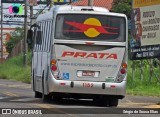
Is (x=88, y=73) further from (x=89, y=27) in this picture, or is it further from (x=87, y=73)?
(x=89, y=27)

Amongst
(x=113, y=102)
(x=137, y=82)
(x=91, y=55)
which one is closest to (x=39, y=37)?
(x=91, y=55)

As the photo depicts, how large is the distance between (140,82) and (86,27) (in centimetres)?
1092

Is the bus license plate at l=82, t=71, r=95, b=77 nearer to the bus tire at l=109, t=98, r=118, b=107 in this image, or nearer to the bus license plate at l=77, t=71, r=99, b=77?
the bus license plate at l=77, t=71, r=99, b=77

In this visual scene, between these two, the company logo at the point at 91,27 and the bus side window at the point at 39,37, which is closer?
the company logo at the point at 91,27

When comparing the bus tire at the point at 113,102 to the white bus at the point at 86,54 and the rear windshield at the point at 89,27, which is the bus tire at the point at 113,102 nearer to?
the white bus at the point at 86,54

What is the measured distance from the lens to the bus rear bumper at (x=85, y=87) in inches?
773

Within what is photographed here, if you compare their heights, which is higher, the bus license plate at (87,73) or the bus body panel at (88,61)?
the bus body panel at (88,61)

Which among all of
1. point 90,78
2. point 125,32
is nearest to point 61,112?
point 90,78

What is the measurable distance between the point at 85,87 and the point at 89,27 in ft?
6.19

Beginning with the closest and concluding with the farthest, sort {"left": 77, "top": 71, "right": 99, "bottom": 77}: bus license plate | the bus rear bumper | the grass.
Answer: the bus rear bumper, {"left": 77, "top": 71, "right": 99, "bottom": 77}: bus license plate, the grass

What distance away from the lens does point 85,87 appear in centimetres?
1973

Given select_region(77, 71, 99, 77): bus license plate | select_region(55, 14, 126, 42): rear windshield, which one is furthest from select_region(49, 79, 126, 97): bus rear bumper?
select_region(55, 14, 126, 42): rear windshield

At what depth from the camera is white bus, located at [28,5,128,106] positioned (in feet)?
64.9

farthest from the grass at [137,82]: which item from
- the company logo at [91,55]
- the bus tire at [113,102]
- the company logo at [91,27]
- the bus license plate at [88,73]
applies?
the company logo at [91,27]
